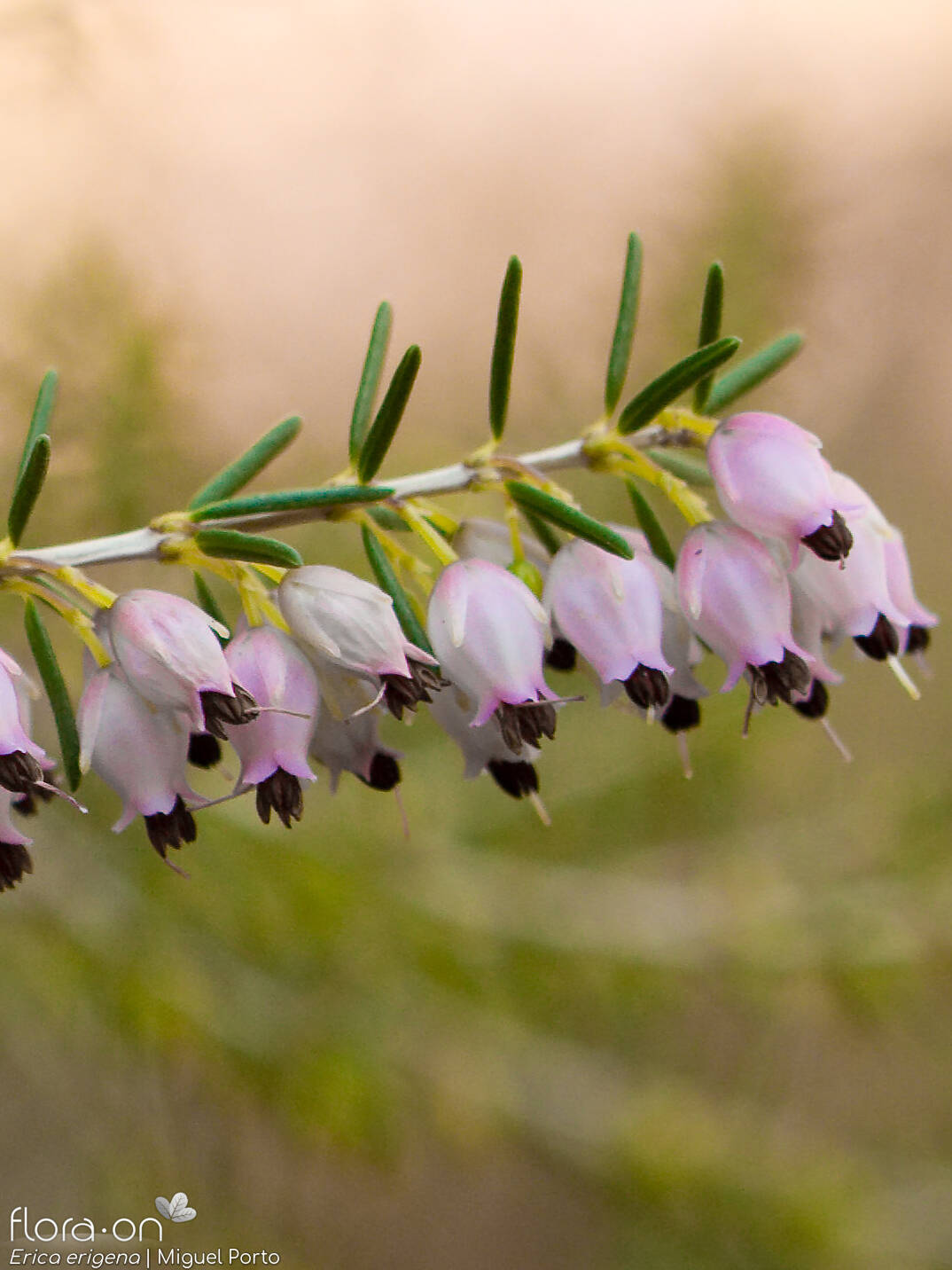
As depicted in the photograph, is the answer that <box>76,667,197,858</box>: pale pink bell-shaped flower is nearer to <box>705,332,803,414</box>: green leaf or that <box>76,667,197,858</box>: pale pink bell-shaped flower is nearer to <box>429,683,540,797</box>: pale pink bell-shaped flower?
<box>429,683,540,797</box>: pale pink bell-shaped flower

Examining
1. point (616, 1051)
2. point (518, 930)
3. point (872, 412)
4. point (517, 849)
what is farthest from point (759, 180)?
point (872, 412)

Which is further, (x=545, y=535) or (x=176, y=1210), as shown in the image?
(x=176, y=1210)

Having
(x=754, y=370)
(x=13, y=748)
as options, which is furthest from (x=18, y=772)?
(x=754, y=370)

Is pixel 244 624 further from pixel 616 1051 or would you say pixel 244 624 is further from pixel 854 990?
pixel 616 1051

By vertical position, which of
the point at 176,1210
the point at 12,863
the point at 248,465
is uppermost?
the point at 248,465

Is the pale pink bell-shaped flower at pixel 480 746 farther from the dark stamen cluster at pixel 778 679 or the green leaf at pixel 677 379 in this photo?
the green leaf at pixel 677 379

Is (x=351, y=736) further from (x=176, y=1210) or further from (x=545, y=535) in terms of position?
(x=176, y=1210)

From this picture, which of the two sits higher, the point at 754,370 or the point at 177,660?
the point at 754,370

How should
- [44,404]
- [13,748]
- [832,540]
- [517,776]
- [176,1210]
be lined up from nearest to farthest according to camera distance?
[13,748] → [832,540] → [517,776] → [44,404] → [176,1210]
